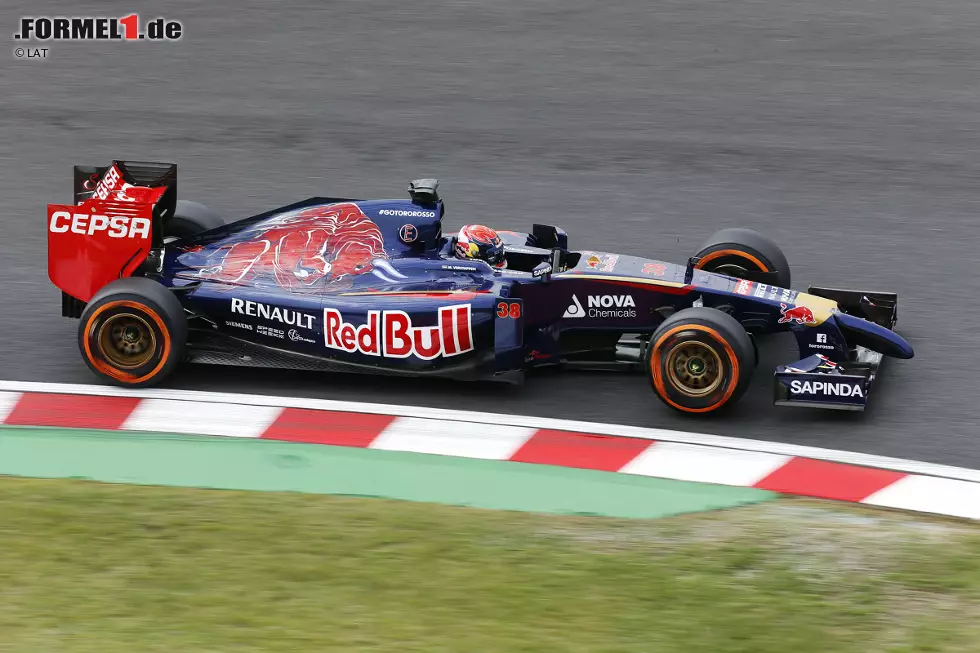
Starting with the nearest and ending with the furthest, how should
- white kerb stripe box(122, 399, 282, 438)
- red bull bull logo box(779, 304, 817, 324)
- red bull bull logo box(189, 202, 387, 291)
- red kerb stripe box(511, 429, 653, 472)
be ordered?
red kerb stripe box(511, 429, 653, 472) → white kerb stripe box(122, 399, 282, 438) → red bull bull logo box(779, 304, 817, 324) → red bull bull logo box(189, 202, 387, 291)

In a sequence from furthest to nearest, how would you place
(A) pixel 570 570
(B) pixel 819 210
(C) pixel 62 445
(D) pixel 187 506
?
(B) pixel 819 210 → (C) pixel 62 445 → (D) pixel 187 506 → (A) pixel 570 570

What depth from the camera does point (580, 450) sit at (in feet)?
26.8

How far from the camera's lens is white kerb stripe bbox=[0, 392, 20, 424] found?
864 centimetres

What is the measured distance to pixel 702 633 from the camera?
570 centimetres

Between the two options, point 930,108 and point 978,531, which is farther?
point 930,108

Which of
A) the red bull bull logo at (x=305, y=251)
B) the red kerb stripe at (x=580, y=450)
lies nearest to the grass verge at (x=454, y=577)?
the red kerb stripe at (x=580, y=450)

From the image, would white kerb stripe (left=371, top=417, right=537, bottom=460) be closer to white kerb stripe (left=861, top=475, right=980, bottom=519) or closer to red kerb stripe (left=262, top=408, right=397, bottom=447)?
red kerb stripe (left=262, top=408, right=397, bottom=447)

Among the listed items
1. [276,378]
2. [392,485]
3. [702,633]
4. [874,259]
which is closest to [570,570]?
[702,633]

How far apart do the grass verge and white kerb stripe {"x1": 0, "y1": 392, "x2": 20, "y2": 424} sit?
153 centimetres

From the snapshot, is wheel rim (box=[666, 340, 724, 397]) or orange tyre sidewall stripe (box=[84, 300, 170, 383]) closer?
wheel rim (box=[666, 340, 724, 397])

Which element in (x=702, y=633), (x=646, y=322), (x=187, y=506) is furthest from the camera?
(x=646, y=322)

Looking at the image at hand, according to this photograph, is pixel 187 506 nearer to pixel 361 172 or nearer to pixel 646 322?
pixel 646 322

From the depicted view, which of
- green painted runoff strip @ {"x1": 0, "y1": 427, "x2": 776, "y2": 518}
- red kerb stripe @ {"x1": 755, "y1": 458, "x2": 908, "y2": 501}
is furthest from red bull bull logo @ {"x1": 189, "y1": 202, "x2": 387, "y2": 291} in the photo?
red kerb stripe @ {"x1": 755, "y1": 458, "x2": 908, "y2": 501}

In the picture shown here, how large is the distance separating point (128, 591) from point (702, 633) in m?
2.40
